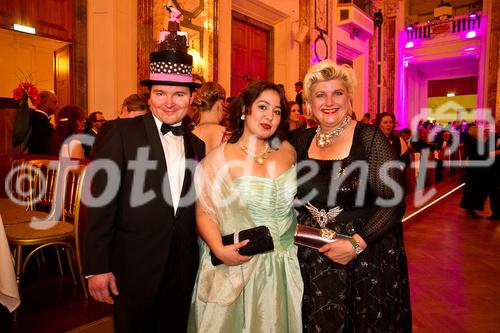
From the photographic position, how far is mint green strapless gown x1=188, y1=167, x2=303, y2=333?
68.7 inches

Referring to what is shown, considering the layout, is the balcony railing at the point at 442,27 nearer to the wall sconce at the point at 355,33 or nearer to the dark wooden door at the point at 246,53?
the wall sconce at the point at 355,33

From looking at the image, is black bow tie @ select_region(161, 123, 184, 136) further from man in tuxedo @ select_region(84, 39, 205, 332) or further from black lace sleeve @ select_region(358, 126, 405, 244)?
black lace sleeve @ select_region(358, 126, 405, 244)

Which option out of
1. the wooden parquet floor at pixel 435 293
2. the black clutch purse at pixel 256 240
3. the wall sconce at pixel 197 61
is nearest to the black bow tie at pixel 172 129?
the black clutch purse at pixel 256 240

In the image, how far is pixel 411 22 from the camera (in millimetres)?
18562

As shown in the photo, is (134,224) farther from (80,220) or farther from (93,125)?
(93,125)

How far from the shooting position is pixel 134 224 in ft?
5.50

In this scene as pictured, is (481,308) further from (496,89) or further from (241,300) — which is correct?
(496,89)

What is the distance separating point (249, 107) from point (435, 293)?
2.61m

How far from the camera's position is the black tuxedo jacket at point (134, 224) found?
162cm

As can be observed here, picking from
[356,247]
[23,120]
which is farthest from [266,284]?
[23,120]

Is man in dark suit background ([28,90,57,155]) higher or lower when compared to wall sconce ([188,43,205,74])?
lower

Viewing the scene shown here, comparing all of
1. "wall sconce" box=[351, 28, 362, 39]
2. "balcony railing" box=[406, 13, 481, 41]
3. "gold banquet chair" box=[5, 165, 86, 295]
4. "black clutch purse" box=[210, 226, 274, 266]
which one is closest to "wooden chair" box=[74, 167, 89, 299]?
"gold banquet chair" box=[5, 165, 86, 295]

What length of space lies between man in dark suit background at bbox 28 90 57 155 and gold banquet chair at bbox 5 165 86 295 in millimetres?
1738

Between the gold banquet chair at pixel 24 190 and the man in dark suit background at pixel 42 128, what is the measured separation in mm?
689
